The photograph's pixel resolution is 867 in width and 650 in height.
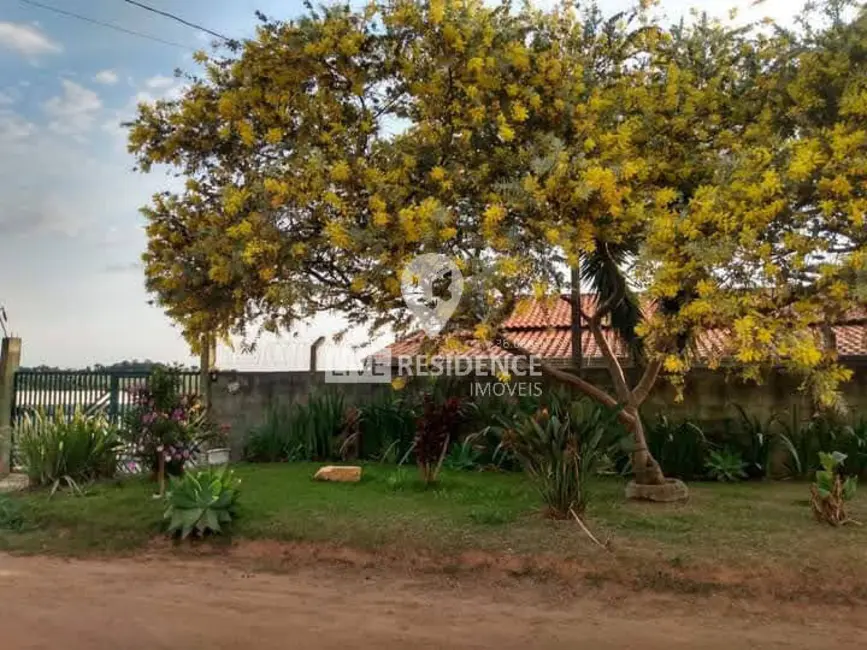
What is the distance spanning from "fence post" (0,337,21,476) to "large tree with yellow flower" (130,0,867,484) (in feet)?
17.9

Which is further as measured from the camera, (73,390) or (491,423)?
(73,390)

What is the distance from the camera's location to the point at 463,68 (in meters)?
5.97

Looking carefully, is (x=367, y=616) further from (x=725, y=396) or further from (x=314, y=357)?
(x=314, y=357)

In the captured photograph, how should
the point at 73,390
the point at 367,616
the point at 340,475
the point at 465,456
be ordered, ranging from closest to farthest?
the point at 367,616 → the point at 340,475 → the point at 465,456 → the point at 73,390

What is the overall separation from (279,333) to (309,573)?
Result: 2595 mm

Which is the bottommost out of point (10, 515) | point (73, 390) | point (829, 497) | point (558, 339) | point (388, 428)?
point (10, 515)

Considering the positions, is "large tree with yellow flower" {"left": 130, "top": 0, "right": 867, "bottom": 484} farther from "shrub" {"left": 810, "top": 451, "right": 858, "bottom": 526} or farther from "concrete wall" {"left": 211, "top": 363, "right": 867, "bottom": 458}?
"concrete wall" {"left": 211, "top": 363, "right": 867, "bottom": 458}

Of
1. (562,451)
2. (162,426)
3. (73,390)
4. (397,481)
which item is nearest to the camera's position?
(562,451)

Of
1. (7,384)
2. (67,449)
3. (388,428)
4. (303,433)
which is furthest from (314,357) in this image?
(7,384)

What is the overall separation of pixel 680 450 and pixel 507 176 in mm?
4272

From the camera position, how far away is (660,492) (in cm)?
673

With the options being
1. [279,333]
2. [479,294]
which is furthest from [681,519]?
[279,333]

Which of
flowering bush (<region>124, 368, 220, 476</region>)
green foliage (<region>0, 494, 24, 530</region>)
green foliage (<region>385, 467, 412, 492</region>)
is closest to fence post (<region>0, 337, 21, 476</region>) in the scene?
flowering bush (<region>124, 368, 220, 476</region>)

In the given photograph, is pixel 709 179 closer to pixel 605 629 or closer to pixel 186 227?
pixel 605 629
